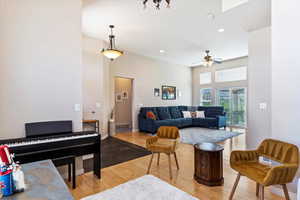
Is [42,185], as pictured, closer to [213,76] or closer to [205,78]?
[213,76]

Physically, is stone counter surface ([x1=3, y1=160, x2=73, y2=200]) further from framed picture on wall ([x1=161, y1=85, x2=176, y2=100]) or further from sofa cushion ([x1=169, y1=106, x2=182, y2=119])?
framed picture on wall ([x1=161, y1=85, x2=176, y2=100])

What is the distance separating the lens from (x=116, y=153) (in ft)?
12.4

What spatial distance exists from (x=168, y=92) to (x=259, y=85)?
4577 mm

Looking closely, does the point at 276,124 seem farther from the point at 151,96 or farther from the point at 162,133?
the point at 151,96

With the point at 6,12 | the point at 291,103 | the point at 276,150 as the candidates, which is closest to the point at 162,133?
the point at 276,150

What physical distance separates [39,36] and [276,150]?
363 cm

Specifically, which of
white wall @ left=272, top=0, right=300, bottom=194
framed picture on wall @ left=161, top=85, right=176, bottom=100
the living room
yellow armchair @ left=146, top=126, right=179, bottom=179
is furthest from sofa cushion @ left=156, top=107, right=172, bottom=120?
white wall @ left=272, top=0, right=300, bottom=194

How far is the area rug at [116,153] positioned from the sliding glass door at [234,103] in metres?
5.42

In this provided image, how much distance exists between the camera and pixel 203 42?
525cm

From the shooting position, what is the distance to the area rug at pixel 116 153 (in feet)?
10.5

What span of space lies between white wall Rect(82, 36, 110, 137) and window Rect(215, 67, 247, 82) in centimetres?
581

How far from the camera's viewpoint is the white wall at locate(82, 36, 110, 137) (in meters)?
4.76

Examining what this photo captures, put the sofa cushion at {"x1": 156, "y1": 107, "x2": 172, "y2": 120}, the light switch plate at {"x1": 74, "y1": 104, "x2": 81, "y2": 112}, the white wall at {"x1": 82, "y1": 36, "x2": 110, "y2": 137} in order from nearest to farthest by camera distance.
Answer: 1. the light switch plate at {"x1": 74, "y1": 104, "x2": 81, "y2": 112}
2. the white wall at {"x1": 82, "y1": 36, "x2": 110, "y2": 137}
3. the sofa cushion at {"x1": 156, "y1": 107, "x2": 172, "y2": 120}

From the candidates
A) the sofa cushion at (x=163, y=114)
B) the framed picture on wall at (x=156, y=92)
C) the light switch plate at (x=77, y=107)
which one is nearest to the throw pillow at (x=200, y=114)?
the sofa cushion at (x=163, y=114)
